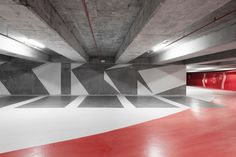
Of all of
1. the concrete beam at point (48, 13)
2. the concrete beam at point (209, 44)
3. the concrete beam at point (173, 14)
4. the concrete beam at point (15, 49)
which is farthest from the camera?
the concrete beam at point (15, 49)

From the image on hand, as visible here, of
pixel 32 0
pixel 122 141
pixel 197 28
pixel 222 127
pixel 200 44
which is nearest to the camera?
pixel 32 0

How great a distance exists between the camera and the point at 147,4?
2.17 metres

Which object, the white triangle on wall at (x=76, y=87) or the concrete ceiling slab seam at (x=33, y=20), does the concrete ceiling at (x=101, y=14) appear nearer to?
the concrete ceiling slab seam at (x=33, y=20)

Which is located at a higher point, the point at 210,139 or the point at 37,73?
the point at 37,73

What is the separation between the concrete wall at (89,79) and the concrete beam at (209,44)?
109 inches

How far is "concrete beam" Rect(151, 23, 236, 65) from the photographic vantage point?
314cm

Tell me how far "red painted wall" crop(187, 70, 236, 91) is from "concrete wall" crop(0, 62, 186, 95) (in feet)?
26.7

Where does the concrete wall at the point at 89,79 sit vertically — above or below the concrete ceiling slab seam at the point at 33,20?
below

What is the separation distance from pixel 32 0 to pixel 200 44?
13.4 ft

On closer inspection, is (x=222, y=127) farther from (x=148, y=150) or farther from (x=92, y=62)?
(x=92, y=62)

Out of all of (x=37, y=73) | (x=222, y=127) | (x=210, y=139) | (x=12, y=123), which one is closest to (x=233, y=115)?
(x=222, y=127)

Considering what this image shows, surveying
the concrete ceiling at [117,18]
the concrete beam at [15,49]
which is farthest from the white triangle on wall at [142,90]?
the concrete beam at [15,49]

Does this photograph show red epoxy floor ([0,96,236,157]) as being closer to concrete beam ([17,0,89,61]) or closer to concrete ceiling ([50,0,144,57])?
concrete beam ([17,0,89,61])

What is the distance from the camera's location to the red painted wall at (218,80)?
530 inches
